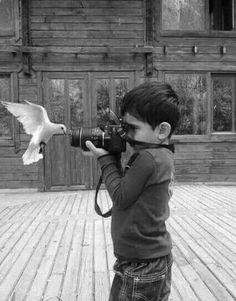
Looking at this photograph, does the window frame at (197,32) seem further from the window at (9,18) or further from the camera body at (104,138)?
the camera body at (104,138)

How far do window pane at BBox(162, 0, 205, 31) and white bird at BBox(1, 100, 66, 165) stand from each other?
22.9 ft

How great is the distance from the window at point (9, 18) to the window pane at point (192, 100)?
3.19m

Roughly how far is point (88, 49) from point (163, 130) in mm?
6539

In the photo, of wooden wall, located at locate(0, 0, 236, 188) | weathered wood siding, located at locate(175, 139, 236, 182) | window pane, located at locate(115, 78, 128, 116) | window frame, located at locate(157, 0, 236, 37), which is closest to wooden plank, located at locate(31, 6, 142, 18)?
wooden wall, located at locate(0, 0, 236, 188)

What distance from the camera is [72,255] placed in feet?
11.6

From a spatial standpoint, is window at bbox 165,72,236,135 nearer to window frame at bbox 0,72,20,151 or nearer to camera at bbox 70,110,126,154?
window frame at bbox 0,72,20,151

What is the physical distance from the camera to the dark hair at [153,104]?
1388mm

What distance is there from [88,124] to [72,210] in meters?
2.48

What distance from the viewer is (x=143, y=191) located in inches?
56.6

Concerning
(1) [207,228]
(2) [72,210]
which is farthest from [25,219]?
(1) [207,228]

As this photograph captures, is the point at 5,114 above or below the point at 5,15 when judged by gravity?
below

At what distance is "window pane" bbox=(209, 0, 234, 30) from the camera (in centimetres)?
820

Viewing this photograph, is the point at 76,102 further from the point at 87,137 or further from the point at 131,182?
the point at 131,182

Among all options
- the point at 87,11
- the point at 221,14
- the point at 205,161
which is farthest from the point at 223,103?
the point at 87,11
